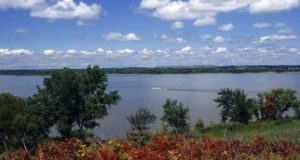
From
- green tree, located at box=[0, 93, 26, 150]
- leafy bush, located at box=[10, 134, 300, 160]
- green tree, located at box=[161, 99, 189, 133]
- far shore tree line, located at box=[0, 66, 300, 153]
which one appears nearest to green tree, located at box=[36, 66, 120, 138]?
far shore tree line, located at box=[0, 66, 300, 153]

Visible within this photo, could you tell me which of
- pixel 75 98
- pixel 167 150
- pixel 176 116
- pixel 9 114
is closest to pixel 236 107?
pixel 176 116

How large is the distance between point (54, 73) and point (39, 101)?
4.70 metres

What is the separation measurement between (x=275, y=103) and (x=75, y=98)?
3716 centimetres

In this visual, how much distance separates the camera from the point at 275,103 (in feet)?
280

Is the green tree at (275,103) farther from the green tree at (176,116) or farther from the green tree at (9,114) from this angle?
the green tree at (9,114)

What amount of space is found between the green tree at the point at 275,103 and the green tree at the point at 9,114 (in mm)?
40710

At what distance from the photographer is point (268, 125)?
254 feet

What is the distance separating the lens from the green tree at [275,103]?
84.6 m

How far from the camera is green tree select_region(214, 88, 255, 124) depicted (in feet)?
276

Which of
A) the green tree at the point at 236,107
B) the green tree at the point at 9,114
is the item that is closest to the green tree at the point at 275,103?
the green tree at the point at 236,107

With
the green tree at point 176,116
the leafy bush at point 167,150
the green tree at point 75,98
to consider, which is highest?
the leafy bush at point 167,150

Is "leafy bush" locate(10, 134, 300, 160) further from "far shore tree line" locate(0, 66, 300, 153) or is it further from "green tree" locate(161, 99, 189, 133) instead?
"green tree" locate(161, 99, 189, 133)

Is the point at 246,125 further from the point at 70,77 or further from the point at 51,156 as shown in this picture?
the point at 51,156

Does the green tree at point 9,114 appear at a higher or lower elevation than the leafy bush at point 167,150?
lower
